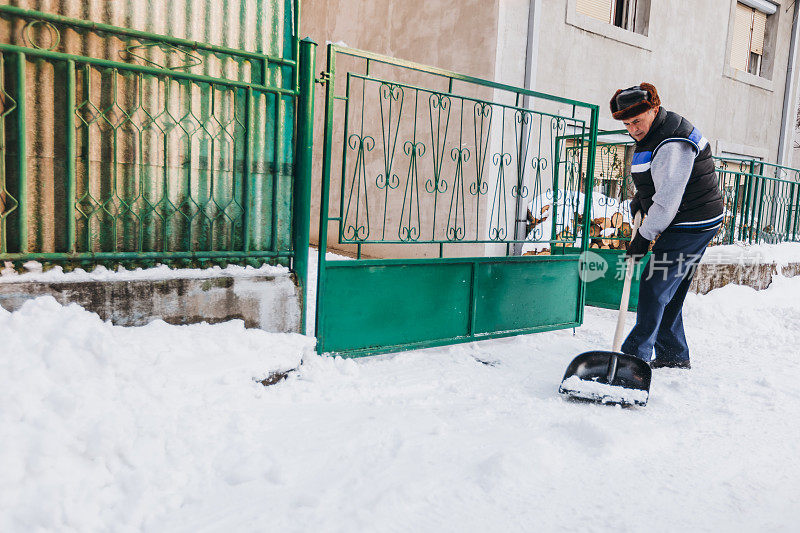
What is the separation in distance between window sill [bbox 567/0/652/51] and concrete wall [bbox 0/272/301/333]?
20.8ft

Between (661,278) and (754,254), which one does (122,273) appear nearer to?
(661,278)

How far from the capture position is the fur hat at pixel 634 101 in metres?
3.81

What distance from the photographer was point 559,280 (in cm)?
522

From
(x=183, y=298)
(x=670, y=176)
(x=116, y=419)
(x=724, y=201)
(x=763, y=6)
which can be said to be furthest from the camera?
(x=763, y=6)

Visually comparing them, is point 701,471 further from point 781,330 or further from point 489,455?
point 781,330

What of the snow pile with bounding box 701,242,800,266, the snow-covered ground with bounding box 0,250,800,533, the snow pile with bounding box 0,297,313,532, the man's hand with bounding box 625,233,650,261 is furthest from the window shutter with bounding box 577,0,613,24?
the snow pile with bounding box 0,297,313,532

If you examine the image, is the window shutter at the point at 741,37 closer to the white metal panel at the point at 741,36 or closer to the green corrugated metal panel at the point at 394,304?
the white metal panel at the point at 741,36

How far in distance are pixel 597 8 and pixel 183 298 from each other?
25.7ft

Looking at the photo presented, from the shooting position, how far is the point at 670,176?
3.81m

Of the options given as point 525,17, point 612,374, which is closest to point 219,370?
point 612,374

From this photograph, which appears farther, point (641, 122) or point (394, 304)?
point (394, 304)

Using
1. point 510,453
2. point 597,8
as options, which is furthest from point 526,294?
point 597,8

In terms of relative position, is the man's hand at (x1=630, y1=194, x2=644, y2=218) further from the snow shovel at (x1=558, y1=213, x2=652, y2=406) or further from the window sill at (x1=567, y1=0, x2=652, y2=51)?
the window sill at (x1=567, y1=0, x2=652, y2=51)

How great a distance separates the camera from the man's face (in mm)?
3889
